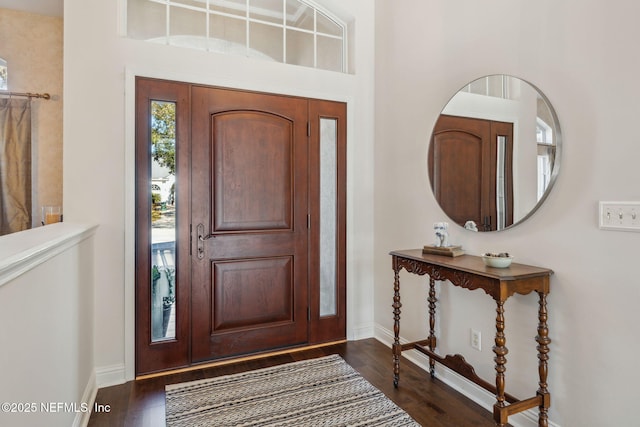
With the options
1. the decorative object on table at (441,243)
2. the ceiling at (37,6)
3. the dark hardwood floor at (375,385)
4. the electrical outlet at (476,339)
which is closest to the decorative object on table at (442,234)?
the decorative object on table at (441,243)

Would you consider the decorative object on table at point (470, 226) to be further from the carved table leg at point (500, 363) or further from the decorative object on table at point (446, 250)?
the carved table leg at point (500, 363)

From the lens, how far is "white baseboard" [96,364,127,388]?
7.99ft

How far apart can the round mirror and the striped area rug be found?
126 cm

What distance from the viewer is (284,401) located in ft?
7.34

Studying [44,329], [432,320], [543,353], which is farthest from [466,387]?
[44,329]

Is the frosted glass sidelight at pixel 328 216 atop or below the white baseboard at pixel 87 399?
atop

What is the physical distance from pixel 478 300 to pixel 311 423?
1.23 m

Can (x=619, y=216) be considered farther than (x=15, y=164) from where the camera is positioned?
No

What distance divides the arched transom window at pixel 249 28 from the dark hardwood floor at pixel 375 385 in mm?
2405

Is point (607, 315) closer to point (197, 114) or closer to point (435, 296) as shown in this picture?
point (435, 296)

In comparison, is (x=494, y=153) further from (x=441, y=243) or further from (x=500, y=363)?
(x=500, y=363)

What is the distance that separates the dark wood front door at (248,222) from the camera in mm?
2729

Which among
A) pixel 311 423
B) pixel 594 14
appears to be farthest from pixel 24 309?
pixel 594 14

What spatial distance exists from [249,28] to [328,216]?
1662mm
